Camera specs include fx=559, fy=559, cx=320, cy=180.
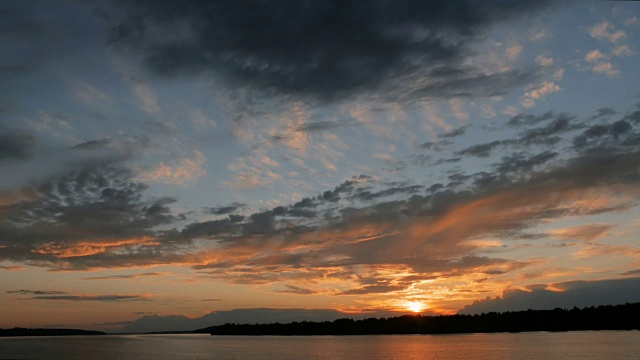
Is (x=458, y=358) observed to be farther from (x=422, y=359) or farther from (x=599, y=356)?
(x=599, y=356)

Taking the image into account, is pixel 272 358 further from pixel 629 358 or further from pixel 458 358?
pixel 629 358

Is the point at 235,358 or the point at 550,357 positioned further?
the point at 235,358

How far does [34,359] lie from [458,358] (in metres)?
98.9

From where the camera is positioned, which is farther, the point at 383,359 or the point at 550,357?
the point at 383,359

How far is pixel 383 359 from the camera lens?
126438mm

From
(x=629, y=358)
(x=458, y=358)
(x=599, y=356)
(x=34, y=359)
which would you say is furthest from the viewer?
(x=34, y=359)

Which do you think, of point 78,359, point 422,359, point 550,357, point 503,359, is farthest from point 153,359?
point 550,357

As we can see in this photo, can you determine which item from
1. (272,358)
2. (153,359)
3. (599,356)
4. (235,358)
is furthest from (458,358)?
(153,359)

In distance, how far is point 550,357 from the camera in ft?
384

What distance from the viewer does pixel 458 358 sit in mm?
124375

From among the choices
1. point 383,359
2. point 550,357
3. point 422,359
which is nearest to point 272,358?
point 383,359

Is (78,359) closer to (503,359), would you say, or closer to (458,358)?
(458,358)

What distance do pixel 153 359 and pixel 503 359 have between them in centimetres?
7987

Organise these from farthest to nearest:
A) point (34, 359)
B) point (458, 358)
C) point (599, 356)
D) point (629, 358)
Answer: point (34, 359)
point (458, 358)
point (599, 356)
point (629, 358)
